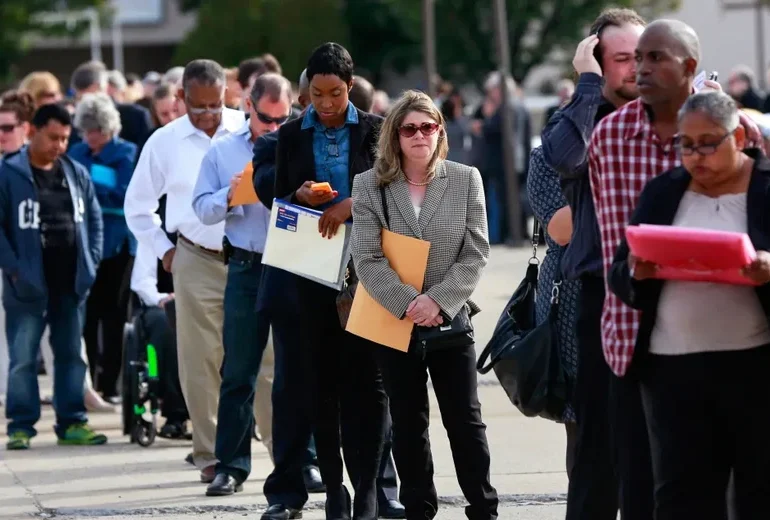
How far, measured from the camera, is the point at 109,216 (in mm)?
11086

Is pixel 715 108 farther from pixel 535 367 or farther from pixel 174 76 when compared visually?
pixel 174 76

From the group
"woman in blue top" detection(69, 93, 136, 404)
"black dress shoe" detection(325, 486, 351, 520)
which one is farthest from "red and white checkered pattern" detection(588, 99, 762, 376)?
"woman in blue top" detection(69, 93, 136, 404)

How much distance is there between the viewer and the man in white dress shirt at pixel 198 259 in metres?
8.26

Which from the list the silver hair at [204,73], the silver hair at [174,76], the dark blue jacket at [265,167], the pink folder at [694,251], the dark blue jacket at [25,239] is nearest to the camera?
the pink folder at [694,251]

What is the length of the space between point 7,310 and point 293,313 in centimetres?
324

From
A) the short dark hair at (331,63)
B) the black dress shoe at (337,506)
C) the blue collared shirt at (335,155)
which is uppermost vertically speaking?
the short dark hair at (331,63)

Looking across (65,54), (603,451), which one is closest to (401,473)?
(603,451)

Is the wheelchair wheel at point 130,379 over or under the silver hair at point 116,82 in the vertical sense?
under

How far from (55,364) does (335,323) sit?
3.38 metres

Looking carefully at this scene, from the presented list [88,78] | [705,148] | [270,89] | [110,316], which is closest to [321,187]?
[270,89]

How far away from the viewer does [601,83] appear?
549 cm

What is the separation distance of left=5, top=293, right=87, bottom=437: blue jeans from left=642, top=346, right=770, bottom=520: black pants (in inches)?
217

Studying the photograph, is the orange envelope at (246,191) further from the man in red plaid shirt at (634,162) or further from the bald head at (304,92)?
the man in red plaid shirt at (634,162)

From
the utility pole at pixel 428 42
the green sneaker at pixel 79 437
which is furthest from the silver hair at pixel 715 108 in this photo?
the utility pole at pixel 428 42
